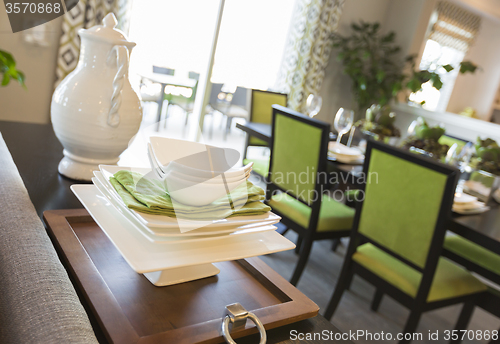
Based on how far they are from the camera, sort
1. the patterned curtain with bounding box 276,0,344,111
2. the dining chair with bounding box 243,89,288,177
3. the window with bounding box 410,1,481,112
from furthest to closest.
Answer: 1. the window with bounding box 410,1,481,112
2. the patterned curtain with bounding box 276,0,344,111
3. the dining chair with bounding box 243,89,288,177

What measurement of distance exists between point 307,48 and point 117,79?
3650 mm

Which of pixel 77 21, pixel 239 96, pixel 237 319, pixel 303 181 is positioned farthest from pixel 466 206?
pixel 239 96

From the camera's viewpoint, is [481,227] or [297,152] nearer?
[481,227]

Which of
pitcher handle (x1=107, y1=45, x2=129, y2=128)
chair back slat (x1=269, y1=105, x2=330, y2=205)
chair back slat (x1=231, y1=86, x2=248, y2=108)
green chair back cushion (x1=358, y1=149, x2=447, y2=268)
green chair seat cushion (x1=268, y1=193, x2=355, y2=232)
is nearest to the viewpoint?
pitcher handle (x1=107, y1=45, x2=129, y2=128)

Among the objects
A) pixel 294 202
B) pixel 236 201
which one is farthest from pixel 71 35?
pixel 236 201

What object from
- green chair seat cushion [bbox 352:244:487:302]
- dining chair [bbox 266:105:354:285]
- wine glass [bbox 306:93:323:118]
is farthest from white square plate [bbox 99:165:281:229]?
wine glass [bbox 306:93:323:118]

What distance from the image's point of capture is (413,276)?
4.70 ft

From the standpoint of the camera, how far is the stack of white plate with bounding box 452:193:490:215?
4.50 ft

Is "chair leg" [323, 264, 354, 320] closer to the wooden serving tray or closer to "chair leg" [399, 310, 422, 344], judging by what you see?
"chair leg" [399, 310, 422, 344]

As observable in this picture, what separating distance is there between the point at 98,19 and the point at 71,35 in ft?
0.80

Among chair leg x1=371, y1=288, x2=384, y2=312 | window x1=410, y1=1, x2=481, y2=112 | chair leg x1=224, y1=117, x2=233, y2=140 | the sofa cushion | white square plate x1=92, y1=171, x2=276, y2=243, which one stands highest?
window x1=410, y1=1, x2=481, y2=112

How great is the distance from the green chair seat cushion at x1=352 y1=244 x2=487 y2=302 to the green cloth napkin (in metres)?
1.16

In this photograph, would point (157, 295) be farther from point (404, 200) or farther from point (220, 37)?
point (220, 37)

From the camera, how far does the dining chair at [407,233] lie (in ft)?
4.21
